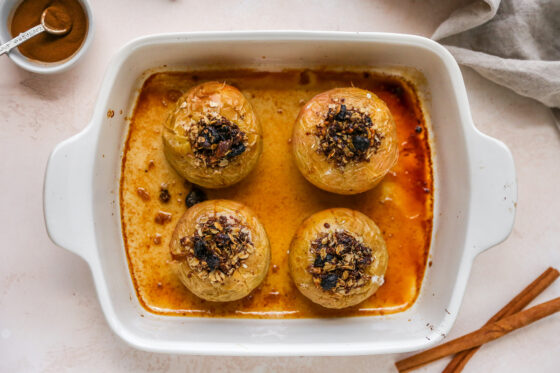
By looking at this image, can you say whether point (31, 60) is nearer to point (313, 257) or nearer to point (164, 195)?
point (164, 195)

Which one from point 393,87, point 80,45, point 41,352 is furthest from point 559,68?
point 41,352

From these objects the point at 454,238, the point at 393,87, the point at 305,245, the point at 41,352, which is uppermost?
the point at 393,87

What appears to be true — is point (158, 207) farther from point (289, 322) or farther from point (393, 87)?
point (393, 87)

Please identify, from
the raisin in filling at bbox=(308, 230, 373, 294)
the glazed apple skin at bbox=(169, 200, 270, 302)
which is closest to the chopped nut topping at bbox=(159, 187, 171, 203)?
the glazed apple skin at bbox=(169, 200, 270, 302)

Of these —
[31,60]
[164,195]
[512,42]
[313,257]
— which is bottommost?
[164,195]

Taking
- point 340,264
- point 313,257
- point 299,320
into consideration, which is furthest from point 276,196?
point 299,320

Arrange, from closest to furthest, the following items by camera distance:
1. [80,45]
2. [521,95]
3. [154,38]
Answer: [154,38] < [80,45] < [521,95]

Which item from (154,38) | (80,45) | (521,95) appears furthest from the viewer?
(521,95)
